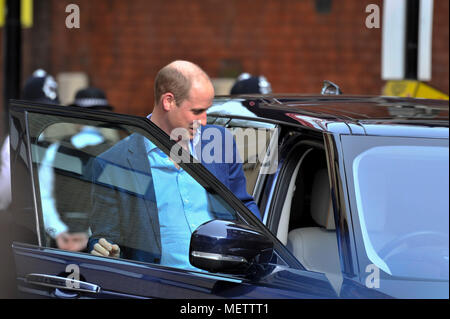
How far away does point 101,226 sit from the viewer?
236 centimetres

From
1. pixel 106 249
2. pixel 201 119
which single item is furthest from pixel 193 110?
pixel 106 249

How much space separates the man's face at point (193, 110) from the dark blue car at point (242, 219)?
43 cm

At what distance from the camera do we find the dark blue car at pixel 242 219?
2170 mm

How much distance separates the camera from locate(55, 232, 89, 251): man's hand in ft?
7.79

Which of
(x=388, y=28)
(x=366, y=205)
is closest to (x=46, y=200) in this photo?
(x=366, y=205)

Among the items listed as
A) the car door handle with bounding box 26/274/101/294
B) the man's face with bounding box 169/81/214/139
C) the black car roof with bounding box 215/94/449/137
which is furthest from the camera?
the man's face with bounding box 169/81/214/139

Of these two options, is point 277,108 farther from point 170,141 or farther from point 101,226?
point 101,226

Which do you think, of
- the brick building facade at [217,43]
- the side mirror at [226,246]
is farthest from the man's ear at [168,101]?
the brick building facade at [217,43]

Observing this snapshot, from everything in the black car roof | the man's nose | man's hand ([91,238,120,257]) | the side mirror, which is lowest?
man's hand ([91,238,120,257])

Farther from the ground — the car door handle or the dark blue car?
the dark blue car

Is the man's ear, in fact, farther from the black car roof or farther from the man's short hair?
the black car roof

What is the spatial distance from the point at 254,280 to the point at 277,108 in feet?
3.40

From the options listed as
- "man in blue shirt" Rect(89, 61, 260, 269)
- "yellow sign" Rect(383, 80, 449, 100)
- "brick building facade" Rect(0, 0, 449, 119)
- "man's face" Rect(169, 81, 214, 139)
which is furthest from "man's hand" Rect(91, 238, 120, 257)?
"brick building facade" Rect(0, 0, 449, 119)

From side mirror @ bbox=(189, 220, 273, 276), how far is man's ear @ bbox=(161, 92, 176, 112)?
80cm
